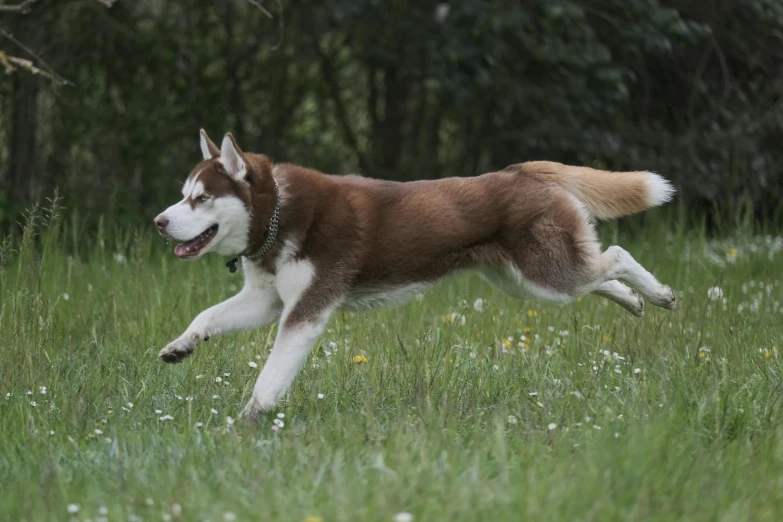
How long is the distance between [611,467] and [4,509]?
6.11ft

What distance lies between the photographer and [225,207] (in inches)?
183

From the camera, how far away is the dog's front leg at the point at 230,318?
4.73 m

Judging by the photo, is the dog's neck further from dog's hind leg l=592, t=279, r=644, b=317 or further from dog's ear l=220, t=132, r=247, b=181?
dog's hind leg l=592, t=279, r=644, b=317

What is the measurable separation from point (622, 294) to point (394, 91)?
→ 22.8 feet

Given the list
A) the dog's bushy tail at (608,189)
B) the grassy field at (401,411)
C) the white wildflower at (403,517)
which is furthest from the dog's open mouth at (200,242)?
the white wildflower at (403,517)

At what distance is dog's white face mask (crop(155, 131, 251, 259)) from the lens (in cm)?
461

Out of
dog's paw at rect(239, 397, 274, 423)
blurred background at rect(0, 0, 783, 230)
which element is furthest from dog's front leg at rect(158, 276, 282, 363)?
blurred background at rect(0, 0, 783, 230)

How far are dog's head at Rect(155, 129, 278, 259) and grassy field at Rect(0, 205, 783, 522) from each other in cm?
69

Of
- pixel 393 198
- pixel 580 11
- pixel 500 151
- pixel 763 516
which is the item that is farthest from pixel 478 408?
pixel 500 151

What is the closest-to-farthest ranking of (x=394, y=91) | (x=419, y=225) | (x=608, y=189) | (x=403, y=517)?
(x=403, y=517) < (x=419, y=225) < (x=608, y=189) < (x=394, y=91)

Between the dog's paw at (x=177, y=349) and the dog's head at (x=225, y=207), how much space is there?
0.38 m

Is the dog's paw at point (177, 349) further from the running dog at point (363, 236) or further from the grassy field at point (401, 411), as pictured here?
the grassy field at point (401, 411)

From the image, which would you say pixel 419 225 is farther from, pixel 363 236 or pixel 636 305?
pixel 636 305

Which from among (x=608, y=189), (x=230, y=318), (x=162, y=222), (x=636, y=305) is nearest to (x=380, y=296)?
(x=230, y=318)
